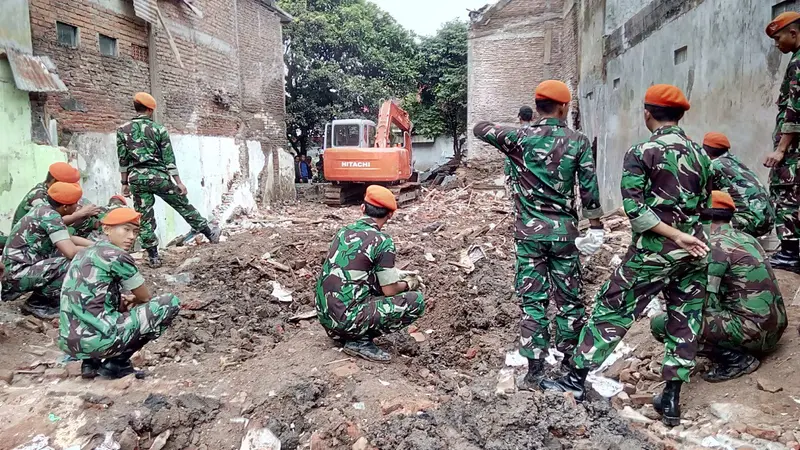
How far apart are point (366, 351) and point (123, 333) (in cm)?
168

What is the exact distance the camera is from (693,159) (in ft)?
9.32

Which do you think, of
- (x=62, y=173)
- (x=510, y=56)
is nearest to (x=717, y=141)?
(x=62, y=173)

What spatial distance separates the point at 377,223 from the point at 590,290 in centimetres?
276

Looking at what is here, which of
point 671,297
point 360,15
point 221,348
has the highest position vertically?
point 360,15

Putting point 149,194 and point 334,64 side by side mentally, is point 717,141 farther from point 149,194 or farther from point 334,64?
point 334,64

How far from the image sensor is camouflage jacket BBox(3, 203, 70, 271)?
4.84 m

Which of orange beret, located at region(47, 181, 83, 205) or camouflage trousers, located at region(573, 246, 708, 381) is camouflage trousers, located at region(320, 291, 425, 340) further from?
orange beret, located at region(47, 181, 83, 205)

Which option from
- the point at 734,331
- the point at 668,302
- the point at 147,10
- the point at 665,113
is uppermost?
the point at 147,10

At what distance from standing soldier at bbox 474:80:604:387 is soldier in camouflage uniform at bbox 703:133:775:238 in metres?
1.54

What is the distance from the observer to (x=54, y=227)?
4805 mm

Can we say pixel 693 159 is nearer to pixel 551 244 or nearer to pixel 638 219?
pixel 638 219

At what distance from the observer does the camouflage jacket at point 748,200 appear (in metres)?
4.22

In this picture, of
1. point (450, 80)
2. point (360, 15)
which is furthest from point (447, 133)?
point (360, 15)

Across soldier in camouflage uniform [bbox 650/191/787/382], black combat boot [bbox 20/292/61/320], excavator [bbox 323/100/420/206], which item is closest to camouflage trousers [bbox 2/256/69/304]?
black combat boot [bbox 20/292/61/320]
